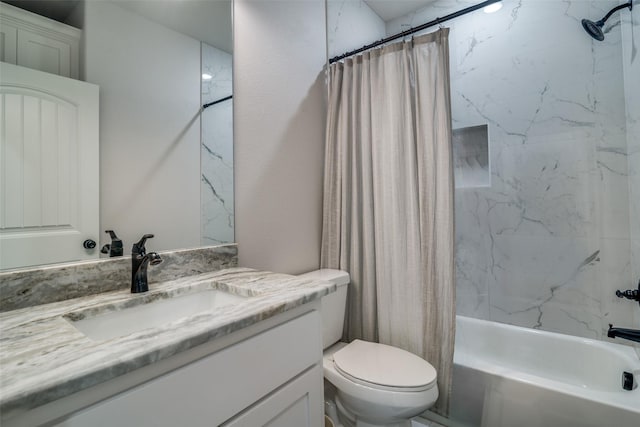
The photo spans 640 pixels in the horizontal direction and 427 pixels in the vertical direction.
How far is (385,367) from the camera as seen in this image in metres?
1.29

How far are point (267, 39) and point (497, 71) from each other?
5.35ft

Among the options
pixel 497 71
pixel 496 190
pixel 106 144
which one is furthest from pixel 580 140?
pixel 106 144

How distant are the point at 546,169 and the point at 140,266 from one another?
91.6 inches

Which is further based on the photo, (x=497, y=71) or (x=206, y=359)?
(x=497, y=71)

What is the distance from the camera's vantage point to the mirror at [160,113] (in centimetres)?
98

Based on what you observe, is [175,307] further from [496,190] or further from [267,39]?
[496,190]

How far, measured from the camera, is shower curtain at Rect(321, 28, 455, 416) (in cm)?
143

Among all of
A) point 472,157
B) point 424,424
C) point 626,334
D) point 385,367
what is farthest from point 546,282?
point 385,367

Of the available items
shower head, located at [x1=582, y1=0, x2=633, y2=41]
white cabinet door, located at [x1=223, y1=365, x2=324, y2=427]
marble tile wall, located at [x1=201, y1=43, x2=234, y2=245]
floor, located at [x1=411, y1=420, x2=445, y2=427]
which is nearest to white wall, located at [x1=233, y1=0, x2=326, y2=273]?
marble tile wall, located at [x1=201, y1=43, x2=234, y2=245]

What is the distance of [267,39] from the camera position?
5.01 ft

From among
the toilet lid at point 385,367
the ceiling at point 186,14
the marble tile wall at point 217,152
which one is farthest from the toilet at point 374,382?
the ceiling at point 186,14

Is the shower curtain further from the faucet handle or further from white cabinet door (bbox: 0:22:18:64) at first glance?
white cabinet door (bbox: 0:22:18:64)

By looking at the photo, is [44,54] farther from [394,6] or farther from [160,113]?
[394,6]

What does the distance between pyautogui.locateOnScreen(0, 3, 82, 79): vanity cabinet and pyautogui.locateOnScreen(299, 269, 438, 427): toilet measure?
4.34 feet
